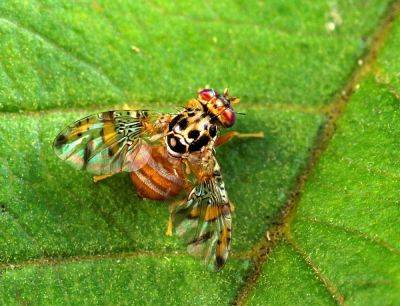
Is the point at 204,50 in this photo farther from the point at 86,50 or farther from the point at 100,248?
the point at 100,248

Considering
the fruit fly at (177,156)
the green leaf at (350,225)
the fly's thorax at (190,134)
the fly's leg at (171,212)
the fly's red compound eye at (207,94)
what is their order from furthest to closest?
the fly's red compound eye at (207,94) → the fly's thorax at (190,134) → the fly's leg at (171,212) → the fruit fly at (177,156) → the green leaf at (350,225)

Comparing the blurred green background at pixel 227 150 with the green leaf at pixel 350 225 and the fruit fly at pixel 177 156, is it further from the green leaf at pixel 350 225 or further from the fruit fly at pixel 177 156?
the fruit fly at pixel 177 156

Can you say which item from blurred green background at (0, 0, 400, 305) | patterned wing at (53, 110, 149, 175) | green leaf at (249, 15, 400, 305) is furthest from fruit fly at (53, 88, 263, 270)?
green leaf at (249, 15, 400, 305)

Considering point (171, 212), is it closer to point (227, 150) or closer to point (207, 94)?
point (227, 150)

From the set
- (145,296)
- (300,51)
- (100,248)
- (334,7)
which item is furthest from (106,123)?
(334,7)

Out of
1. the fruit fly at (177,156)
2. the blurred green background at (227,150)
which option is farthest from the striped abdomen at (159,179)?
the blurred green background at (227,150)

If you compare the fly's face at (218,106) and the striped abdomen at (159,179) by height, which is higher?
the fly's face at (218,106)

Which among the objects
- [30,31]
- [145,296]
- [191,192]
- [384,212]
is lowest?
[145,296]

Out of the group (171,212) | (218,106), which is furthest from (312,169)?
(171,212)
